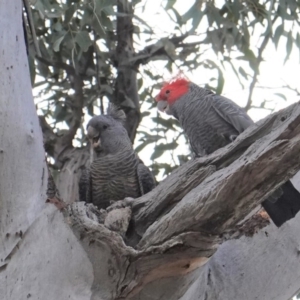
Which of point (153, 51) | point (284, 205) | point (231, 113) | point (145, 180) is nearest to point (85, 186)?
point (145, 180)

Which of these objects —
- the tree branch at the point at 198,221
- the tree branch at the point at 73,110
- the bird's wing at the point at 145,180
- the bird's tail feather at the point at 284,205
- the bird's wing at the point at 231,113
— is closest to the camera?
the tree branch at the point at 198,221

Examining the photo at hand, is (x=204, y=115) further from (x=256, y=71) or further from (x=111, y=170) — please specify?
(x=256, y=71)

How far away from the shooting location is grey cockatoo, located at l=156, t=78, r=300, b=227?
2145mm

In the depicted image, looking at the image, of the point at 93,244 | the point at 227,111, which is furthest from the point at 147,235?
the point at 227,111

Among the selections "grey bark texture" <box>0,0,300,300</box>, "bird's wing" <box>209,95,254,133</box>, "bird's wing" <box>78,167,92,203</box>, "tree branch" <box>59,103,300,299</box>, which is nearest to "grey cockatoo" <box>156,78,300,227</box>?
"bird's wing" <box>209,95,254,133</box>

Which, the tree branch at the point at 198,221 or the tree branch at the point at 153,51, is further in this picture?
the tree branch at the point at 153,51

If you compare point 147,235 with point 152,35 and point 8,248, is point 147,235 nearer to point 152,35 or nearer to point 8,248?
point 8,248

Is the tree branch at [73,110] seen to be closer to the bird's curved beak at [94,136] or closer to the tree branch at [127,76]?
the tree branch at [127,76]

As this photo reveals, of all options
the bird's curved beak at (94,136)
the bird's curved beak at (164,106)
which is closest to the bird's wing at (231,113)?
the bird's curved beak at (164,106)

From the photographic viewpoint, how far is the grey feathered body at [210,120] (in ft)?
7.00

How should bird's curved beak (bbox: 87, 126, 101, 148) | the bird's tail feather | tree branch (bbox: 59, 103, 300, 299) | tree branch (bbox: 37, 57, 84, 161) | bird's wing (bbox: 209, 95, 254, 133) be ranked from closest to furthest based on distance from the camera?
1. tree branch (bbox: 59, 103, 300, 299)
2. the bird's tail feather
3. bird's wing (bbox: 209, 95, 254, 133)
4. bird's curved beak (bbox: 87, 126, 101, 148)
5. tree branch (bbox: 37, 57, 84, 161)

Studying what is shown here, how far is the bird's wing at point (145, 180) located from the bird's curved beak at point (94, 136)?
23cm

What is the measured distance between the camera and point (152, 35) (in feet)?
9.59

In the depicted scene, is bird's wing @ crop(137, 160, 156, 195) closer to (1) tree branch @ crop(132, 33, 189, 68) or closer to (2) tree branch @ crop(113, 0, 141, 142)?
(2) tree branch @ crop(113, 0, 141, 142)
